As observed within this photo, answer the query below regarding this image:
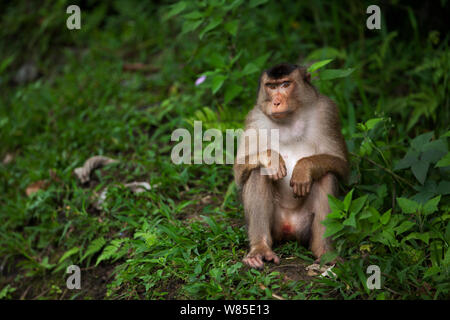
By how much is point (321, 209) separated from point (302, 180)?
263mm

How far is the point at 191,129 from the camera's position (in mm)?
5738

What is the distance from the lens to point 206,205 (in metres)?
4.99

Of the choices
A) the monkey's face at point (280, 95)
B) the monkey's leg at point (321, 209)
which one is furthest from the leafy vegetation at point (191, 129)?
the monkey's face at point (280, 95)

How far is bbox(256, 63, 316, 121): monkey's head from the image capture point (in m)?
3.82

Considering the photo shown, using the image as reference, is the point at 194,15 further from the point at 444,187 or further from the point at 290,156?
the point at 444,187

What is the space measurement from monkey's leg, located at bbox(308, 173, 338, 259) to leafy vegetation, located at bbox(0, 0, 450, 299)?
0.45 feet

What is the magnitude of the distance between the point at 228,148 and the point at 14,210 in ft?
8.07

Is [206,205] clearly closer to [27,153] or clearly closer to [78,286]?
[78,286]

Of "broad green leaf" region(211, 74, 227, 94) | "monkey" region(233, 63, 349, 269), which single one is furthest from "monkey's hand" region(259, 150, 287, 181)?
"broad green leaf" region(211, 74, 227, 94)

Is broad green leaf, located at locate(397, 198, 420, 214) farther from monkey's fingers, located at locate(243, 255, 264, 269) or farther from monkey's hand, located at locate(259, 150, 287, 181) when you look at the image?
monkey's fingers, located at locate(243, 255, 264, 269)

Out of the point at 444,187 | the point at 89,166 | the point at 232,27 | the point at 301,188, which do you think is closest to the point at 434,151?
the point at 444,187

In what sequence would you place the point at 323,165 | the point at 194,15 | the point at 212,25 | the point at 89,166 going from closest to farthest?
the point at 323,165, the point at 212,25, the point at 194,15, the point at 89,166

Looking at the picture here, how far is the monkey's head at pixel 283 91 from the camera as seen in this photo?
150 inches

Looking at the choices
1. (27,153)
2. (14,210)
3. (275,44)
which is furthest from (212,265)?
(275,44)
